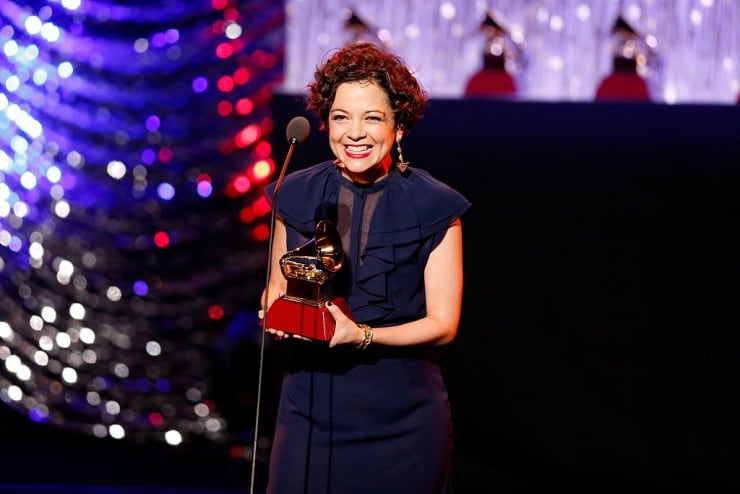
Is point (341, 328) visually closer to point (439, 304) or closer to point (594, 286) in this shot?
point (439, 304)

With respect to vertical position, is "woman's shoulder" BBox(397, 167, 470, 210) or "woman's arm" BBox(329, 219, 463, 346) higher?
"woman's shoulder" BBox(397, 167, 470, 210)

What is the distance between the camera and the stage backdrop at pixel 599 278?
12.5 feet

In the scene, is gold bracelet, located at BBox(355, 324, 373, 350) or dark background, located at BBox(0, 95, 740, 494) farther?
dark background, located at BBox(0, 95, 740, 494)

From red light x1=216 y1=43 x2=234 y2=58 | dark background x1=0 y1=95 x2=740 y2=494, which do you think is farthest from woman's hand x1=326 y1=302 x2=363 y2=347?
red light x1=216 y1=43 x2=234 y2=58

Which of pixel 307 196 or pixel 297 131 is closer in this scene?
pixel 297 131

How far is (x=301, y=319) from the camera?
5.81 ft

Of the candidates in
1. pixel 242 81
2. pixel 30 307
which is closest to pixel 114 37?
pixel 242 81

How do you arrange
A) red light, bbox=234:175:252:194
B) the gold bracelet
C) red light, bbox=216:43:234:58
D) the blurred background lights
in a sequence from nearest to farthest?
the gold bracelet
the blurred background lights
red light, bbox=216:43:234:58
red light, bbox=234:175:252:194

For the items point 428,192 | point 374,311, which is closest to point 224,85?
point 428,192

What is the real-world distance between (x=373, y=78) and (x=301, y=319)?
529mm

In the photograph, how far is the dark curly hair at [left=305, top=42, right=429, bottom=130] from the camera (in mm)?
1942

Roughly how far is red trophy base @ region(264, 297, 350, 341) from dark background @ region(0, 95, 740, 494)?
2079mm

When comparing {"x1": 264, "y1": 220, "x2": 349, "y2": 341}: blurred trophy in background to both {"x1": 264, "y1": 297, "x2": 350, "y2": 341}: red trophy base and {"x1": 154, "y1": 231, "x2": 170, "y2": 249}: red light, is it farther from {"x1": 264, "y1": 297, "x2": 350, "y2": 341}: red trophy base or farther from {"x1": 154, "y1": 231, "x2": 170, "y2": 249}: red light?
{"x1": 154, "y1": 231, "x2": 170, "y2": 249}: red light

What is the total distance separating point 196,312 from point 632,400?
202 cm
